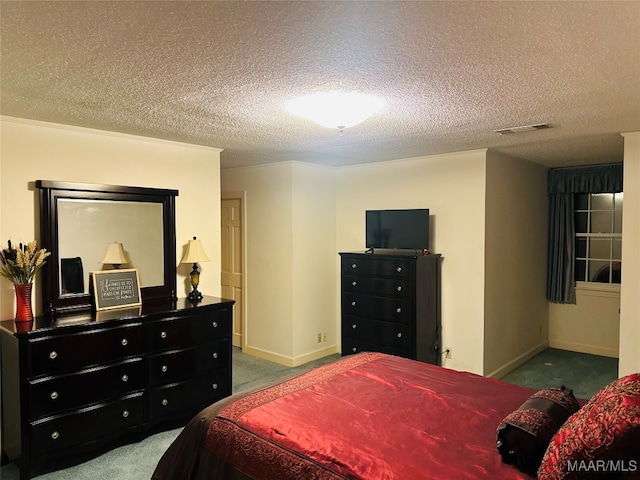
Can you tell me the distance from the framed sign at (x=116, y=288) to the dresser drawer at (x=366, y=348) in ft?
7.27

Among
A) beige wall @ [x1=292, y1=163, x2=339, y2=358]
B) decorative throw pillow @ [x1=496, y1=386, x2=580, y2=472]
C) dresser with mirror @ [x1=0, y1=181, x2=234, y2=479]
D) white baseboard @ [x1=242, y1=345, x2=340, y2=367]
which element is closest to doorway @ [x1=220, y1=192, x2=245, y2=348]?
white baseboard @ [x1=242, y1=345, x2=340, y2=367]

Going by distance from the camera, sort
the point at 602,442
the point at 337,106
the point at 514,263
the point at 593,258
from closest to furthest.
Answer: the point at 602,442 < the point at 337,106 < the point at 514,263 < the point at 593,258

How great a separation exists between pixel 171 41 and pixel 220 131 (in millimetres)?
1689

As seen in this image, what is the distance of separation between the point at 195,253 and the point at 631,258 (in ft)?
11.8

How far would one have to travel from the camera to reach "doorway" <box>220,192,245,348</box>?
562cm

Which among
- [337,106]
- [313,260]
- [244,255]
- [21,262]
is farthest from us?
[244,255]

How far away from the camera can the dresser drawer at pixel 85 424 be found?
2.79 meters

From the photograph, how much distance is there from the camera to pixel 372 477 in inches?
65.0

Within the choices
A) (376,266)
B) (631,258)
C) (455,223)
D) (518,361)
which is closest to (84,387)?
(376,266)

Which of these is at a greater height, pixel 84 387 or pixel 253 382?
pixel 84 387

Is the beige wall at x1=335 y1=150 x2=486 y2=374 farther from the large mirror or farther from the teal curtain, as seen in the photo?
the large mirror

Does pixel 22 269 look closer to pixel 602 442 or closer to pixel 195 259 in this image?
pixel 195 259

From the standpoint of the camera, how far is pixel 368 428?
201 centimetres

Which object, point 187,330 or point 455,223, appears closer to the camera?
point 187,330
